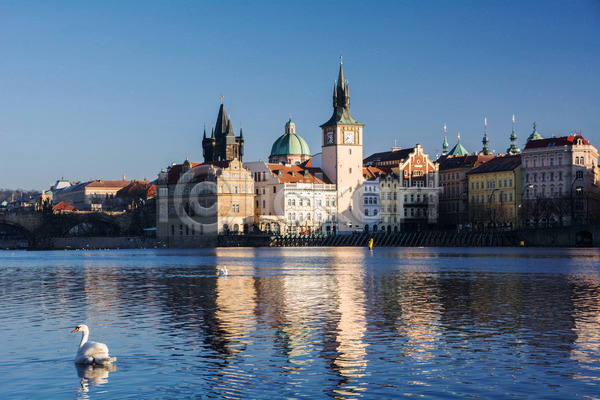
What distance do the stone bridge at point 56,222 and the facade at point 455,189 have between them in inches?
2401

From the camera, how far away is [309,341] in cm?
2414

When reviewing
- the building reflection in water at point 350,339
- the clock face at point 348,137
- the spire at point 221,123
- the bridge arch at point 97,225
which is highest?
the spire at point 221,123

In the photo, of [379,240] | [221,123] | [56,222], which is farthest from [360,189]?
[56,222]

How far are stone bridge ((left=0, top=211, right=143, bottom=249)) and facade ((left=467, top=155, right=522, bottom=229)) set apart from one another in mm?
66237

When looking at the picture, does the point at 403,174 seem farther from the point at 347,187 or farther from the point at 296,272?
the point at 296,272

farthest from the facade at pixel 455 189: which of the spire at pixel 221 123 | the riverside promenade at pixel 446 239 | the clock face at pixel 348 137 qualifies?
the spire at pixel 221 123

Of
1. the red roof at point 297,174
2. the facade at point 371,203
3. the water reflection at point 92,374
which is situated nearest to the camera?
the water reflection at point 92,374

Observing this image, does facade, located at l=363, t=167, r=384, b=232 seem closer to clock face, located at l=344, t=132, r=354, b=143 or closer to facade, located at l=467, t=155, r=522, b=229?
clock face, located at l=344, t=132, r=354, b=143

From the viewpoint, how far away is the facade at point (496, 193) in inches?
6176

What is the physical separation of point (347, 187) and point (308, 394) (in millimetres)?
149774

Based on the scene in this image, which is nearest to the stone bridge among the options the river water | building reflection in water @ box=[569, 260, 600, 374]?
the river water

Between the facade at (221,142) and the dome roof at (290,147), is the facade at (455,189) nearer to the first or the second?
the dome roof at (290,147)

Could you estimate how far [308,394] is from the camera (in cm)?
1773

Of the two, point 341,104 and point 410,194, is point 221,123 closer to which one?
point 341,104
